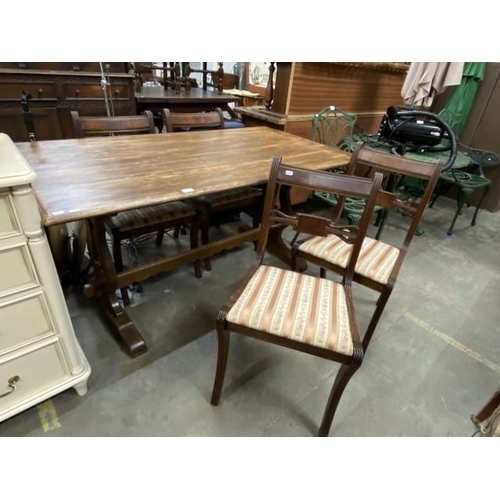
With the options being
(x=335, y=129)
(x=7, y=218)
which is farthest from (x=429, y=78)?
(x=7, y=218)

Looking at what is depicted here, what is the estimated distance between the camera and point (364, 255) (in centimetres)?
159

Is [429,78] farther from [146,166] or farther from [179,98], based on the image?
[146,166]

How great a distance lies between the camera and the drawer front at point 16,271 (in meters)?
0.93

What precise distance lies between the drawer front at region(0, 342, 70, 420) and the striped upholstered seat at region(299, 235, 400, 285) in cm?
118

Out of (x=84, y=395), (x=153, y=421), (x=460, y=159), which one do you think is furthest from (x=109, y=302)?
(x=460, y=159)

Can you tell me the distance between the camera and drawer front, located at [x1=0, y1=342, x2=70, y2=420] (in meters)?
1.11

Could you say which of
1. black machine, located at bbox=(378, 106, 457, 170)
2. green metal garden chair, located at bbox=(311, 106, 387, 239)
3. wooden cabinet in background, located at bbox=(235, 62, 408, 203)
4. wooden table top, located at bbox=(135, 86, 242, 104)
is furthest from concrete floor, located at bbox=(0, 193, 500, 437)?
wooden table top, located at bbox=(135, 86, 242, 104)

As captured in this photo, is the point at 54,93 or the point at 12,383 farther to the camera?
the point at 54,93

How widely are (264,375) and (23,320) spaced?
1029mm

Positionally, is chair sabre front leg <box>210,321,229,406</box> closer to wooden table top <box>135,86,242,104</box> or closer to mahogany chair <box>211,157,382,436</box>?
mahogany chair <box>211,157,382,436</box>

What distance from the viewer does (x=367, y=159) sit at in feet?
5.59

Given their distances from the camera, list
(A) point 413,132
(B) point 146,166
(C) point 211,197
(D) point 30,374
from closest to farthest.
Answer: (D) point 30,374 → (B) point 146,166 → (C) point 211,197 → (A) point 413,132

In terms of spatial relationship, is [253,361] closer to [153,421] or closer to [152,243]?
[153,421]

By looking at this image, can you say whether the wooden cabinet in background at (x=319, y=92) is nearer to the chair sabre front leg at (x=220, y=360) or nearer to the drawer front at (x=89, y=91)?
the drawer front at (x=89, y=91)
